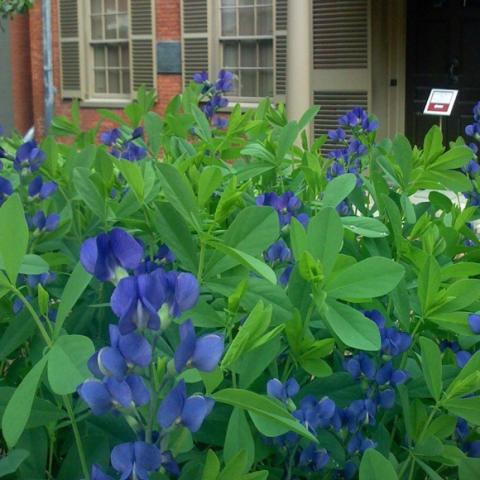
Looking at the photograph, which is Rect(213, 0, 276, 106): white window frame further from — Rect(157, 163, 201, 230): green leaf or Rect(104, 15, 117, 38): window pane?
Rect(157, 163, 201, 230): green leaf

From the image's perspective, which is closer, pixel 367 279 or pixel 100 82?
pixel 367 279

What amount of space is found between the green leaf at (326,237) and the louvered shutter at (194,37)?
11502 millimetres

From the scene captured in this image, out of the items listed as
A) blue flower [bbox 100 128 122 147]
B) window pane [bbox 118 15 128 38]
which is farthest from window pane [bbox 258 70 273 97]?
blue flower [bbox 100 128 122 147]

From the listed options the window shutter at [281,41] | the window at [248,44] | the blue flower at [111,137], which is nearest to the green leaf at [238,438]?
the blue flower at [111,137]

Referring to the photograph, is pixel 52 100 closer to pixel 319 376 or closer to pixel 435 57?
pixel 435 57

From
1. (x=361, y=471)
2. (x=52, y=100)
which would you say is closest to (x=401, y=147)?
(x=361, y=471)

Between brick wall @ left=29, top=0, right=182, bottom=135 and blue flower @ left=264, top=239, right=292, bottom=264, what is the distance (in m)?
11.4

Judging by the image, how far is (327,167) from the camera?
1.80 m

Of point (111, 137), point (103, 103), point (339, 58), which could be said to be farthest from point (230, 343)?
point (103, 103)

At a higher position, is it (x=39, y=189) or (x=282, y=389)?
(x=39, y=189)

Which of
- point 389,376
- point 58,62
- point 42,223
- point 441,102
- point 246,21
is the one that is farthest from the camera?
point 58,62

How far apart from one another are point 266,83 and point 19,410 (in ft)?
37.9

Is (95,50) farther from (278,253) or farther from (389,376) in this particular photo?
(389,376)

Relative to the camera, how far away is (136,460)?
2.16 ft
